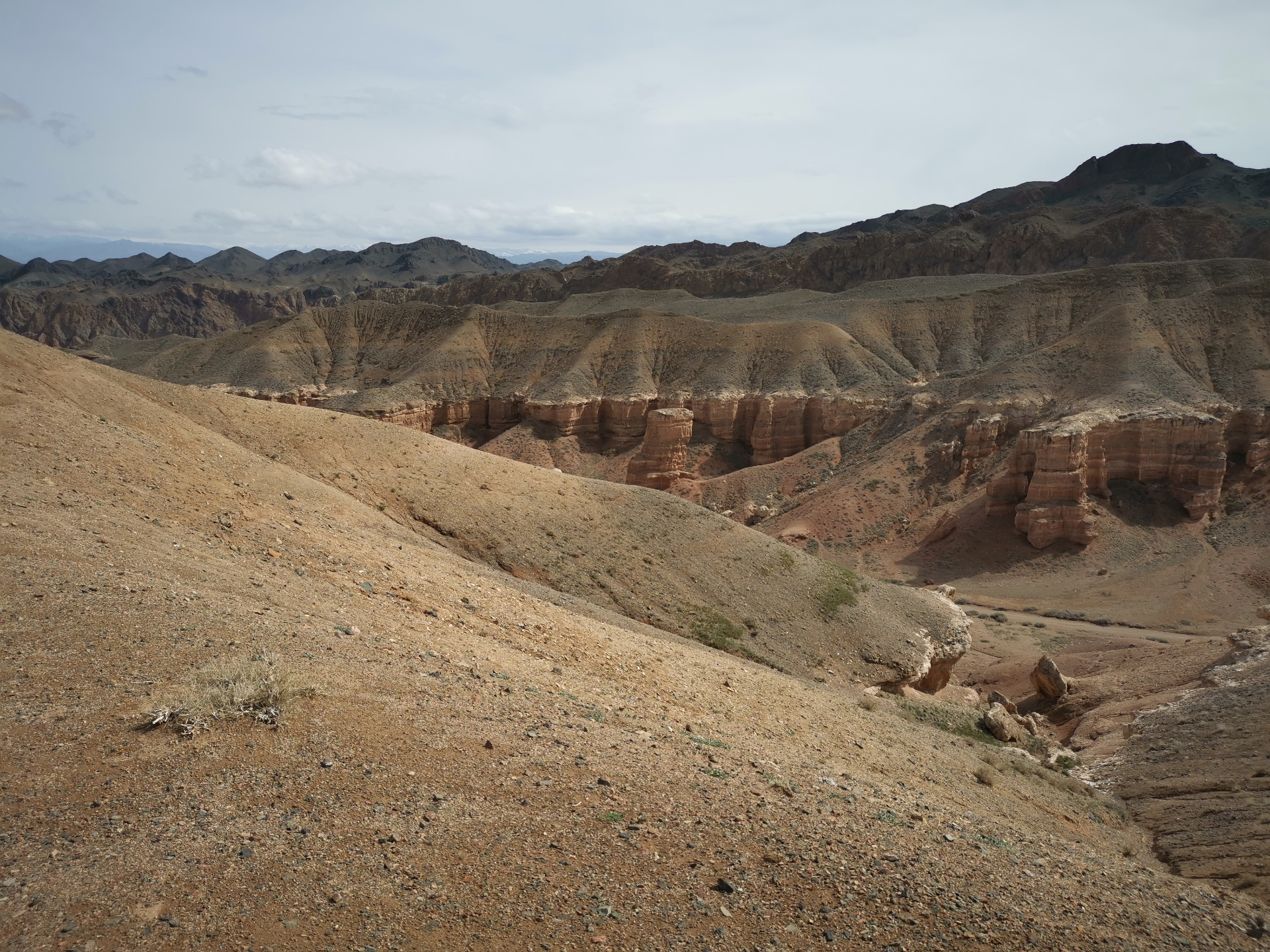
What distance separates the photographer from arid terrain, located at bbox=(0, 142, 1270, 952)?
21.5ft

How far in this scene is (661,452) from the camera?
54.5m

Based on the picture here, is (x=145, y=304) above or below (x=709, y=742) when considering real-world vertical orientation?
above

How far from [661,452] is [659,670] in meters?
40.0

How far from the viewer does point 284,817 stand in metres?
6.73

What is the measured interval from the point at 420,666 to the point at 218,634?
2477 mm

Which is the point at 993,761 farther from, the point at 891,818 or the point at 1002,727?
the point at 891,818

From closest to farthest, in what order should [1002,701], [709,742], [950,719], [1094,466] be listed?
[709,742]
[950,719]
[1002,701]
[1094,466]

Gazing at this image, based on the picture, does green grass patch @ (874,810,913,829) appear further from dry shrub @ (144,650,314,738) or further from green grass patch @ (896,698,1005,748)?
green grass patch @ (896,698,1005,748)

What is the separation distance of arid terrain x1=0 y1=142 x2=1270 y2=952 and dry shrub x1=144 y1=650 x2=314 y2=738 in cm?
5

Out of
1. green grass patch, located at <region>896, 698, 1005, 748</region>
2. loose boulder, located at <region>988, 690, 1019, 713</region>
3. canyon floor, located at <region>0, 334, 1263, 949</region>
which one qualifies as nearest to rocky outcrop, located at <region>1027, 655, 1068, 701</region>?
loose boulder, located at <region>988, 690, 1019, 713</region>

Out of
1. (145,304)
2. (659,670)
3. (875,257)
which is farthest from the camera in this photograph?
(145,304)

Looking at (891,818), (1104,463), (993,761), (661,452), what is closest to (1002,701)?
(993,761)

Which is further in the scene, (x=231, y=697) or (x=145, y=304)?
(x=145, y=304)

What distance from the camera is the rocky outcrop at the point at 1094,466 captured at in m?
40.2
